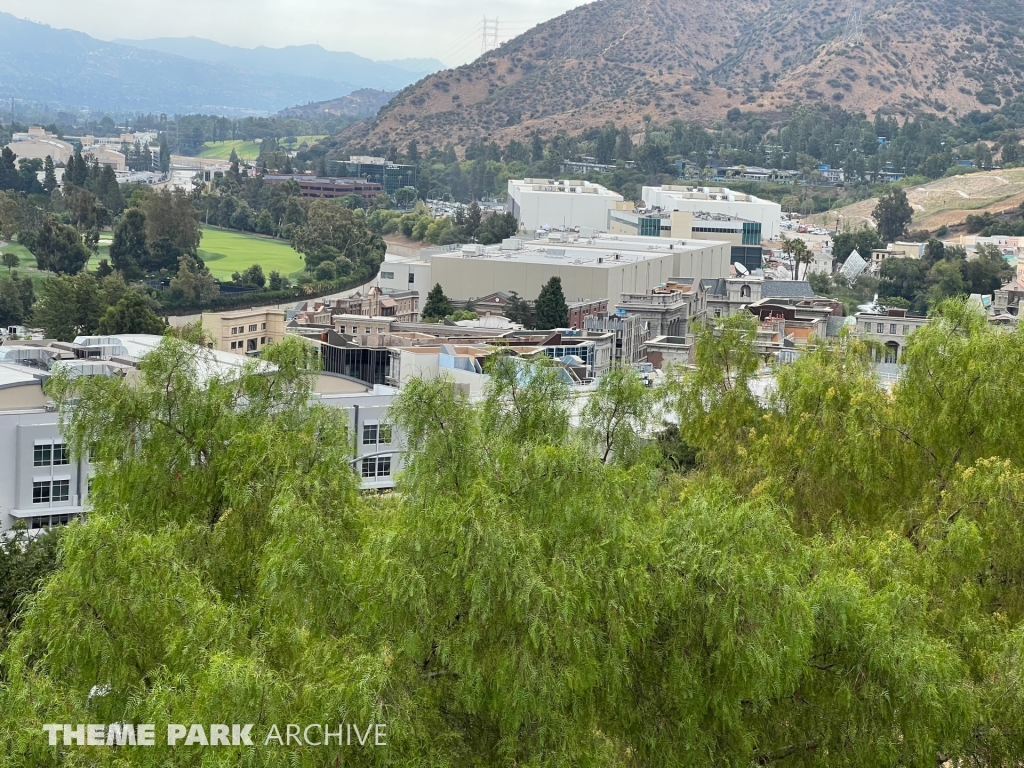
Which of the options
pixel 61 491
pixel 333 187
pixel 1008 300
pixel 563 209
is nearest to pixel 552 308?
pixel 1008 300

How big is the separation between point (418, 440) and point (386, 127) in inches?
4730

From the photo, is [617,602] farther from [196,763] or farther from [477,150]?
[477,150]

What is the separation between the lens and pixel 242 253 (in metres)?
68.2

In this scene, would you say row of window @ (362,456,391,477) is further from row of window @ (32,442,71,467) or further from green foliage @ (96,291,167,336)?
green foliage @ (96,291,167,336)

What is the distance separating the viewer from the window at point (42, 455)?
20125 millimetres

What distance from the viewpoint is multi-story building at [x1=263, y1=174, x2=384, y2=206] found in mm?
A: 92062

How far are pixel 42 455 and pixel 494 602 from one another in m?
13.9

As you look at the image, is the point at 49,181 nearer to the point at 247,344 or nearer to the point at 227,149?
the point at 247,344

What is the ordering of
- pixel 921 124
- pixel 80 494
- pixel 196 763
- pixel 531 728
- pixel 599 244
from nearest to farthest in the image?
1. pixel 196 763
2. pixel 531 728
3. pixel 80 494
4. pixel 599 244
5. pixel 921 124

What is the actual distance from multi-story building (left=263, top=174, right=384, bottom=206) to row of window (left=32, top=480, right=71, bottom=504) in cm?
7099

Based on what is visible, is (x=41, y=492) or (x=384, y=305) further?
(x=384, y=305)

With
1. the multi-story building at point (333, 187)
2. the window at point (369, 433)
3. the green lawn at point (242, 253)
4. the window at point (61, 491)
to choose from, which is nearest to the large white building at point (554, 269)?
the green lawn at point (242, 253)

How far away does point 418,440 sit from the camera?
949 cm

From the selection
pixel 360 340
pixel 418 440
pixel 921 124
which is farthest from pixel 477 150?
pixel 418 440
